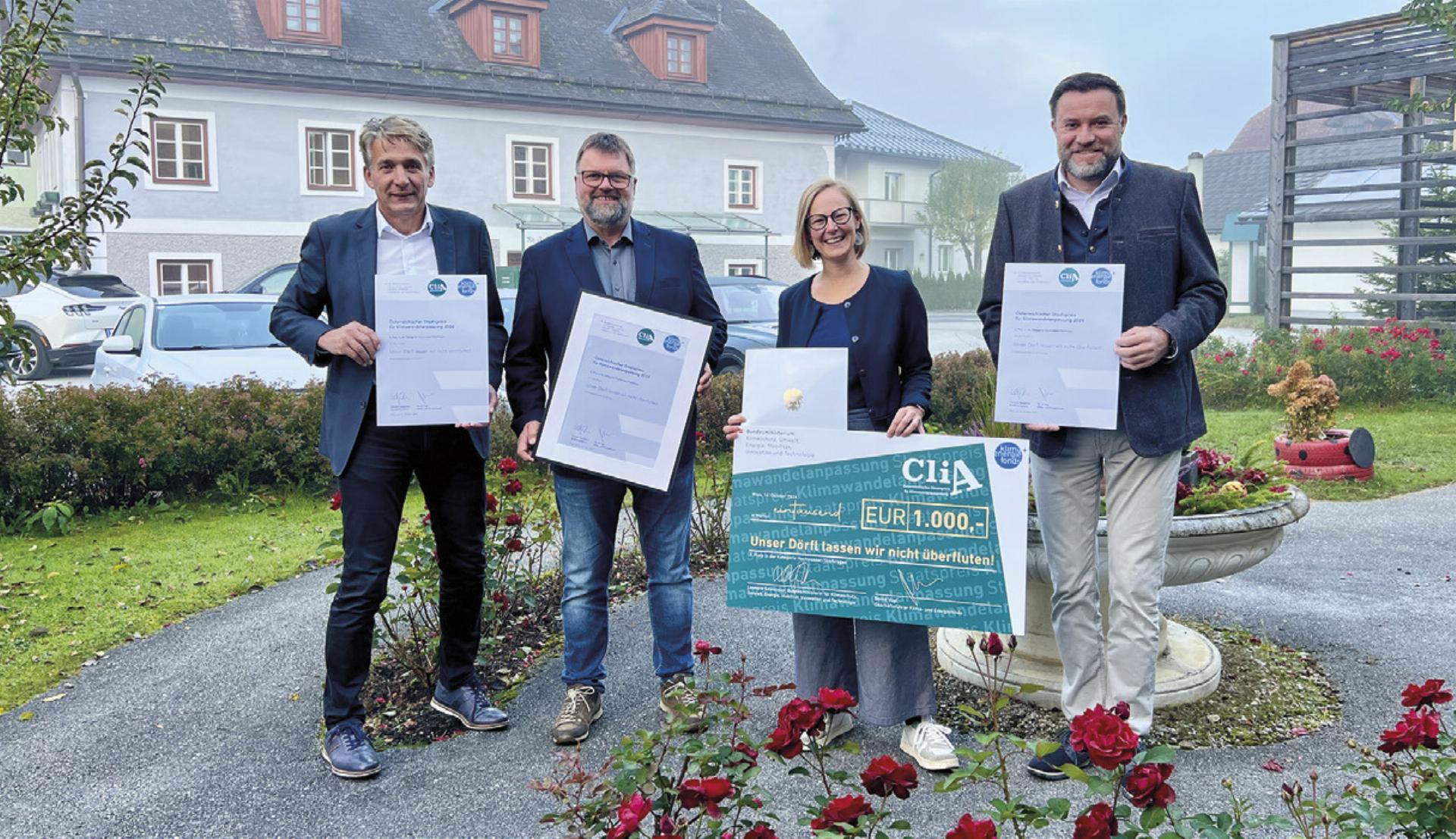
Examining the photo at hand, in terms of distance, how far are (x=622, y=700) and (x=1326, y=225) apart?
1620 inches

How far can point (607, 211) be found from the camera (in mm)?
3553

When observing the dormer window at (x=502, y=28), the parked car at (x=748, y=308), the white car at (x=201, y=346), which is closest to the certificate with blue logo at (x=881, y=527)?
the white car at (x=201, y=346)

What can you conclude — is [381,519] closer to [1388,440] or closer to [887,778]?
[887,778]

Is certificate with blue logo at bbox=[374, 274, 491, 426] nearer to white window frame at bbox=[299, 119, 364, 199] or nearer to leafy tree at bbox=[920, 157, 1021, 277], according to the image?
white window frame at bbox=[299, 119, 364, 199]

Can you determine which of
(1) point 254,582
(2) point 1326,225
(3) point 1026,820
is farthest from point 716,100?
(3) point 1026,820

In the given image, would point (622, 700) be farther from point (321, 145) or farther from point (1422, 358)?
point (321, 145)

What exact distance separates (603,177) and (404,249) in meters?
0.67

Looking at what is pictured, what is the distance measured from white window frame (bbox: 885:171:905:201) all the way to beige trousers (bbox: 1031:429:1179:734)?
40471 mm

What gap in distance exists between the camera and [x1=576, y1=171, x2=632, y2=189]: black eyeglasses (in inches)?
139

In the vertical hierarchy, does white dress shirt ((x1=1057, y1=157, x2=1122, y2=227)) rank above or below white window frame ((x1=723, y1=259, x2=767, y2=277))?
below

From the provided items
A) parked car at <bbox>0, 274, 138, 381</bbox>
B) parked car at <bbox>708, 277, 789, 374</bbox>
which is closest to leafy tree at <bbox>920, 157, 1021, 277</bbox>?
parked car at <bbox>708, 277, 789, 374</bbox>

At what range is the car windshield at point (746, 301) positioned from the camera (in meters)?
14.3

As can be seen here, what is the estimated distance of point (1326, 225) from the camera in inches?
1526
